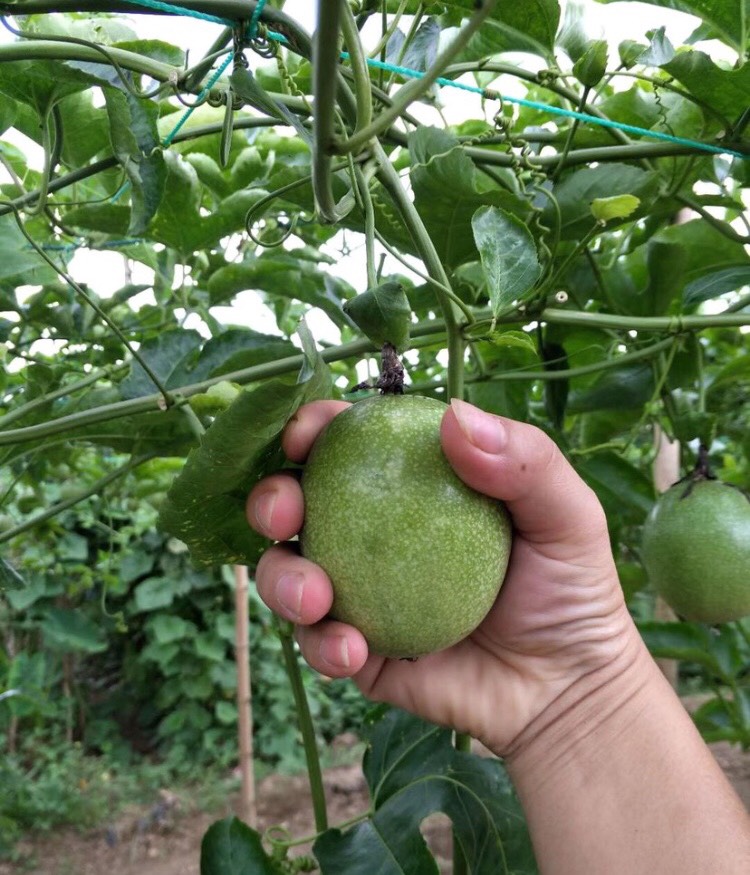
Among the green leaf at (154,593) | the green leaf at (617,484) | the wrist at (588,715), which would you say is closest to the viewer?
→ the wrist at (588,715)

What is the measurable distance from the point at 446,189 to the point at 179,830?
428 cm


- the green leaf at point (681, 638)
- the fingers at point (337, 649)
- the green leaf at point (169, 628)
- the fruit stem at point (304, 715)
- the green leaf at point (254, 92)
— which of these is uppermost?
the green leaf at point (254, 92)

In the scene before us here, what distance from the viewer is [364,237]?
142 centimetres

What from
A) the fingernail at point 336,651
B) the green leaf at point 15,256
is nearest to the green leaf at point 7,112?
the green leaf at point 15,256

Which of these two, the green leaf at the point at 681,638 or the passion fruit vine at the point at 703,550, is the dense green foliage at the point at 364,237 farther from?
the passion fruit vine at the point at 703,550

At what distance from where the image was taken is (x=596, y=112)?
3.98 feet

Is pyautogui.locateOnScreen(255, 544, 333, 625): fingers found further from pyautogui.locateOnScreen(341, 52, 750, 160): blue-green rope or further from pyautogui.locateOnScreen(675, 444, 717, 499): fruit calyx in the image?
pyautogui.locateOnScreen(675, 444, 717, 499): fruit calyx

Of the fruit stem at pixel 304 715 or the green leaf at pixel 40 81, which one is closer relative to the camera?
the green leaf at pixel 40 81

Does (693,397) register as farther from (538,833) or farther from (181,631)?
(181,631)

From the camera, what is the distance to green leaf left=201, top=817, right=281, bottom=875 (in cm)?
120

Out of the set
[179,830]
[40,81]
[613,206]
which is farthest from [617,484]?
[179,830]

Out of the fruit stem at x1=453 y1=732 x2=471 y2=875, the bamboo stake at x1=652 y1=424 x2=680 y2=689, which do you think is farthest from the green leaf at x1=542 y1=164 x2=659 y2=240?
the fruit stem at x1=453 y1=732 x2=471 y2=875

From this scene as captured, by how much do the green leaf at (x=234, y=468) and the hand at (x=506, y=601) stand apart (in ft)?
0.15

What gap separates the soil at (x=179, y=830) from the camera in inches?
160
